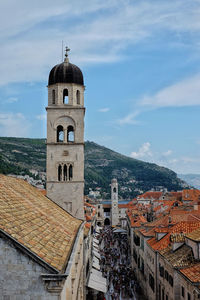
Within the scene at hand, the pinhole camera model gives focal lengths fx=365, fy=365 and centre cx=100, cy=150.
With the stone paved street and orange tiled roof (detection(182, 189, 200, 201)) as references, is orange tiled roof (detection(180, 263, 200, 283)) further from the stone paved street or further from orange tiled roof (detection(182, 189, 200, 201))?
orange tiled roof (detection(182, 189, 200, 201))

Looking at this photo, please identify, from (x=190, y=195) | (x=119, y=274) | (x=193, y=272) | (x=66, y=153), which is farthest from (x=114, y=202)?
(x=193, y=272)

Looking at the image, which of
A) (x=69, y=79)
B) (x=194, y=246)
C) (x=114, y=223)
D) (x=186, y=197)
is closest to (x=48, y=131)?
(x=69, y=79)

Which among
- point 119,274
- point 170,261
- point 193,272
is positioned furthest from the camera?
point 119,274

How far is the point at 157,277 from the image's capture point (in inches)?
1371

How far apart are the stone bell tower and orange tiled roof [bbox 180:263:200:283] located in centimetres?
1002

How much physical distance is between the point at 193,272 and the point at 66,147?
1429cm

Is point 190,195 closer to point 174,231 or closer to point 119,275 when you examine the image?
point 119,275

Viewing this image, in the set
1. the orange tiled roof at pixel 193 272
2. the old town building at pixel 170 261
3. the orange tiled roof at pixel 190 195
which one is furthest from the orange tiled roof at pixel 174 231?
the orange tiled roof at pixel 190 195

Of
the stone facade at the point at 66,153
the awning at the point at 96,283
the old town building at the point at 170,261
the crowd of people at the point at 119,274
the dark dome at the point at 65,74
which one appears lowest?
the crowd of people at the point at 119,274

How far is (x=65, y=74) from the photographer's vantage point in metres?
31.9

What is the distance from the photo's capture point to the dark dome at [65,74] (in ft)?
104

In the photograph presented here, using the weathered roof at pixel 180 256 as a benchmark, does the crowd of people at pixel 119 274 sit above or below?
below

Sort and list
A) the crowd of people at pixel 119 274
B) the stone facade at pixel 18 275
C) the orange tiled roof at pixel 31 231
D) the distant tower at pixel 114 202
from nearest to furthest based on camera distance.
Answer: the stone facade at pixel 18 275 → the orange tiled roof at pixel 31 231 → the crowd of people at pixel 119 274 → the distant tower at pixel 114 202

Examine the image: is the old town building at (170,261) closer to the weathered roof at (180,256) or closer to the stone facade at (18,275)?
the weathered roof at (180,256)
